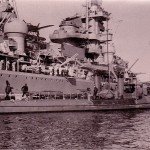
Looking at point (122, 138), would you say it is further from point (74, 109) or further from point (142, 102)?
point (142, 102)

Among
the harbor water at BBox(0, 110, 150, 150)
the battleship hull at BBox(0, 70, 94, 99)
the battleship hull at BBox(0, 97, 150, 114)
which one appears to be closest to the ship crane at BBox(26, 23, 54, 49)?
the battleship hull at BBox(0, 70, 94, 99)

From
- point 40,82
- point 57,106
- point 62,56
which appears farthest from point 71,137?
point 62,56

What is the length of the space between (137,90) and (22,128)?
2603 cm

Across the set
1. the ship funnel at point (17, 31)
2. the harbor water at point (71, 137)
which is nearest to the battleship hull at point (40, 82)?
the ship funnel at point (17, 31)

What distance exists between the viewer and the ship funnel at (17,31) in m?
44.2

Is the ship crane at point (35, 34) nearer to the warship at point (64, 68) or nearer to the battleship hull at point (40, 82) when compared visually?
the warship at point (64, 68)

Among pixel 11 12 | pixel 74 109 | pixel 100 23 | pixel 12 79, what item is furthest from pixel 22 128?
pixel 100 23

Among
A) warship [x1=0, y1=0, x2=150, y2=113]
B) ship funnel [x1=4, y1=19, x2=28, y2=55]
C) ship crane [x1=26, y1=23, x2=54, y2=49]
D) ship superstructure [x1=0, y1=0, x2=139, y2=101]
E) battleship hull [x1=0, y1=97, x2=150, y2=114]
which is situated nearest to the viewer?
battleship hull [x1=0, y1=97, x2=150, y2=114]

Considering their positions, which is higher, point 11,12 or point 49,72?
point 11,12

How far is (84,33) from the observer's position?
2367 inches

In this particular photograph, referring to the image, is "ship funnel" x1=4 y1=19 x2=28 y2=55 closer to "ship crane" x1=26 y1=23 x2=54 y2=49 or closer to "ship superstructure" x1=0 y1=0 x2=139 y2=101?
"ship superstructure" x1=0 y1=0 x2=139 y2=101

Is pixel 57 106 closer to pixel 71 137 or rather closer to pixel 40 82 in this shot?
pixel 40 82

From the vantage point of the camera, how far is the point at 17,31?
44.4 metres

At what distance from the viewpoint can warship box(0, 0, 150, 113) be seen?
113 feet
